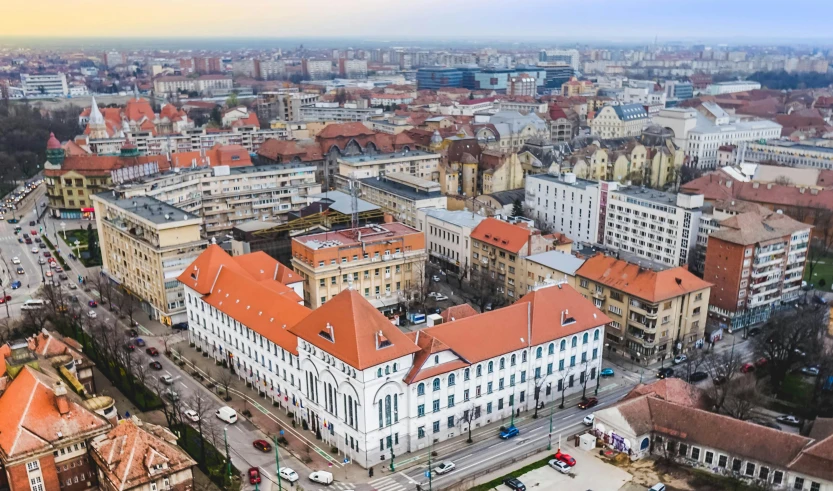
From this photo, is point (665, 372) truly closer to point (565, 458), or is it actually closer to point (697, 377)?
point (697, 377)

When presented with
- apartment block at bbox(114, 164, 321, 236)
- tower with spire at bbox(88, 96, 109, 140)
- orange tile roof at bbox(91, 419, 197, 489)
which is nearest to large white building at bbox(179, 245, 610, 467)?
orange tile roof at bbox(91, 419, 197, 489)

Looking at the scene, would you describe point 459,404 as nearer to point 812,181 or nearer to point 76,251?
point 76,251

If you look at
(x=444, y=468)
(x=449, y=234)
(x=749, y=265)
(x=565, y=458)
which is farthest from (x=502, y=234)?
(x=444, y=468)

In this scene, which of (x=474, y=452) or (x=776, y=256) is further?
(x=776, y=256)

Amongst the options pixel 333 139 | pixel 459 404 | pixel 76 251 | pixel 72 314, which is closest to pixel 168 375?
pixel 72 314

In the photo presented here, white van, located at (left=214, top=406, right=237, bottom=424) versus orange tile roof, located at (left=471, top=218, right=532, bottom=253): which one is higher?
orange tile roof, located at (left=471, top=218, right=532, bottom=253)

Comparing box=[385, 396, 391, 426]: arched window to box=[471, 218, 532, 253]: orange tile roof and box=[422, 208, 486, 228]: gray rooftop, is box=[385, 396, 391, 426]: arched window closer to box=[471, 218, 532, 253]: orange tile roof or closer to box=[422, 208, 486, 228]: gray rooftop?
box=[471, 218, 532, 253]: orange tile roof
